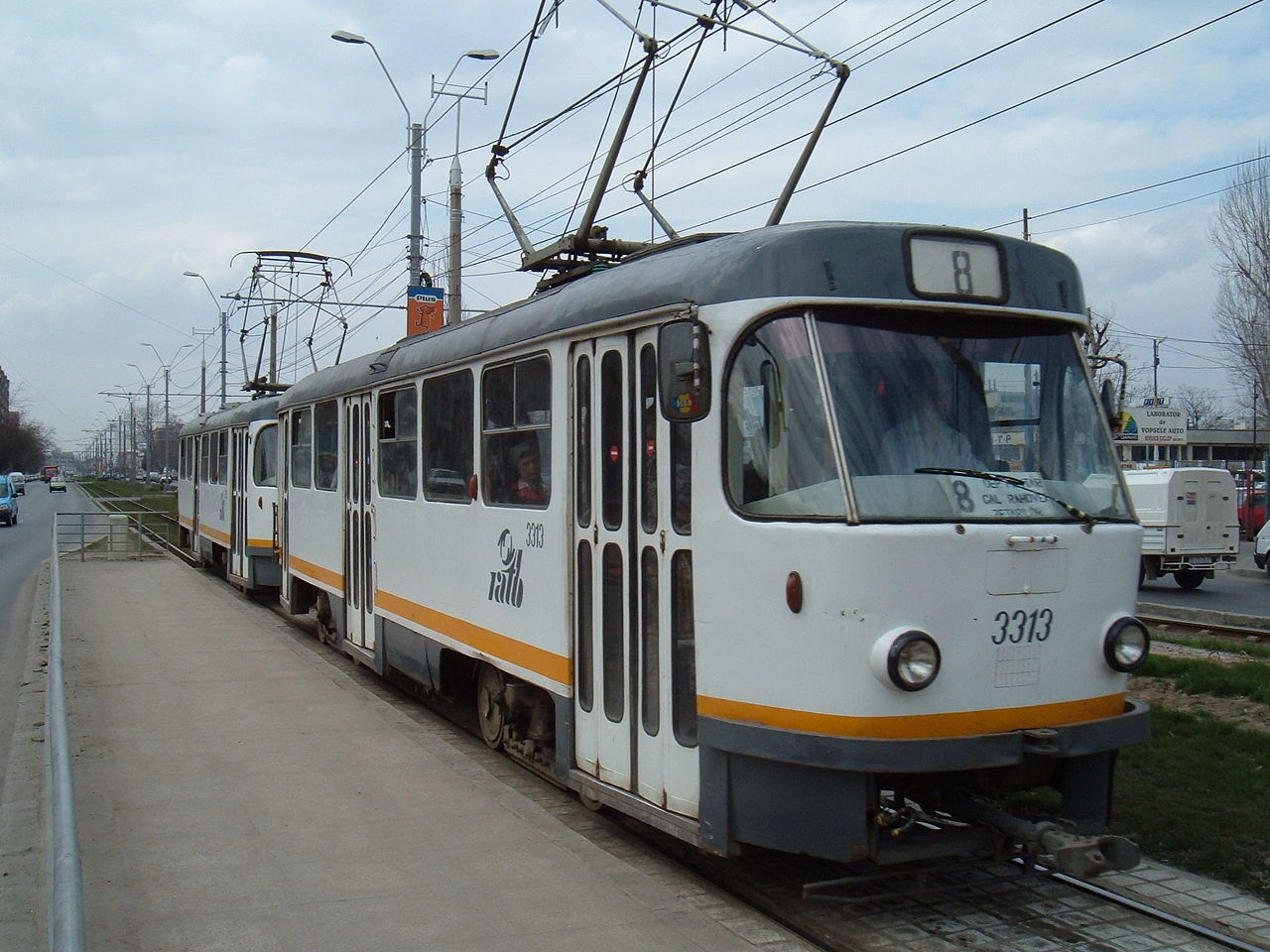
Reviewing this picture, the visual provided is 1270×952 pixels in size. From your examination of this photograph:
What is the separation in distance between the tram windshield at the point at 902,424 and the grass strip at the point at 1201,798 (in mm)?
1927

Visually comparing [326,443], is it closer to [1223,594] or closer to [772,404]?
[772,404]

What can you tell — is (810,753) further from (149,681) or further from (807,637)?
(149,681)

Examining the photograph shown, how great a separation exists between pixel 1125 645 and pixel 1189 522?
19.1 m

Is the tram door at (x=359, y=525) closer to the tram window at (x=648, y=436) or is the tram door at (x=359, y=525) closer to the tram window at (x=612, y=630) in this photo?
the tram window at (x=612, y=630)

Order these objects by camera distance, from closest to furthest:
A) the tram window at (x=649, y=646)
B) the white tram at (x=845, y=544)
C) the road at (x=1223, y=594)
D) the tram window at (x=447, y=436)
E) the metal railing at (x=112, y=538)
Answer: the white tram at (x=845, y=544) < the tram window at (x=649, y=646) < the tram window at (x=447, y=436) < the road at (x=1223, y=594) < the metal railing at (x=112, y=538)

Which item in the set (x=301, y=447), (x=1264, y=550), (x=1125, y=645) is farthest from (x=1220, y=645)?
(x=1264, y=550)

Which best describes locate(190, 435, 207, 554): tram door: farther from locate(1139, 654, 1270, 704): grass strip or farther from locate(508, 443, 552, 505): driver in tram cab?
locate(1139, 654, 1270, 704): grass strip

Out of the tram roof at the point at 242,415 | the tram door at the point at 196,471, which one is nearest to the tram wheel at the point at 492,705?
the tram roof at the point at 242,415

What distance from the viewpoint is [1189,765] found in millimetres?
7500

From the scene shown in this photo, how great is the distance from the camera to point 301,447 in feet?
44.0

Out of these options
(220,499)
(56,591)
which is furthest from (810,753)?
(220,499)

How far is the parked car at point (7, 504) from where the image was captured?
44.3 m

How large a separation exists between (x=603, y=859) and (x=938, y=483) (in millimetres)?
2508

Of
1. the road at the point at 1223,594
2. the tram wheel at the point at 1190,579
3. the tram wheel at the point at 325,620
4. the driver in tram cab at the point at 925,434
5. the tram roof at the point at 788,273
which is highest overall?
the tram roof at the point at 788,273
